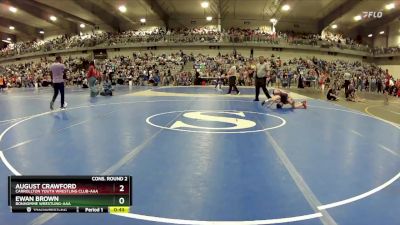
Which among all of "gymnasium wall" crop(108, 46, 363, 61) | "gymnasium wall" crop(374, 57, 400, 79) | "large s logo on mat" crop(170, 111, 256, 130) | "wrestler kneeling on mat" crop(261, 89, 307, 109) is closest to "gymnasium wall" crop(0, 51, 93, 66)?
"gymnasium wall" crop(108, 46, 363, 61)

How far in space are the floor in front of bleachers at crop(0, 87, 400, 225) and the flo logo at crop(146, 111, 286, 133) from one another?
0.04 m

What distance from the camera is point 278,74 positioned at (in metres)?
29.3

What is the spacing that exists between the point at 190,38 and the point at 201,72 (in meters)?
6.18

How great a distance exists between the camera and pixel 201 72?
30719 millimetres

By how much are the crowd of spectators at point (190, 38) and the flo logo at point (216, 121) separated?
1043 inches

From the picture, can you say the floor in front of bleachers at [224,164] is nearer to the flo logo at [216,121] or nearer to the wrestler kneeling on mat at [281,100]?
the flo logo at [216,121]

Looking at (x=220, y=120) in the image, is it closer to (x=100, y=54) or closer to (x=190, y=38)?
(x=190, y=38)

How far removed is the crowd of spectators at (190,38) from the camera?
115 ft

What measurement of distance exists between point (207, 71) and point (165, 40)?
7.71 m

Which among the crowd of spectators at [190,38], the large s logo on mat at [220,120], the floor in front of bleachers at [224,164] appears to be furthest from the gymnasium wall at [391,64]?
the large s logo on mat at [220,120]

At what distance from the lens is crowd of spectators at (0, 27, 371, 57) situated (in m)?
35.1

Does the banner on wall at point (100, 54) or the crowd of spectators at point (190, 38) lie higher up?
the crowd of spectators at point (190, 38)
